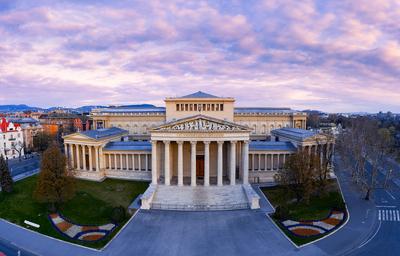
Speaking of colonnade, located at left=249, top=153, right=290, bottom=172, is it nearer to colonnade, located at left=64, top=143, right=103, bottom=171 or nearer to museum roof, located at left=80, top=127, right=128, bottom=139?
colonnade, located at left=64, top=143, right=103, bottom=171

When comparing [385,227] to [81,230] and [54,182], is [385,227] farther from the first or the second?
[54,182]

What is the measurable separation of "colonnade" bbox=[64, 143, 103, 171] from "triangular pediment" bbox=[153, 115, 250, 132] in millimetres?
18208

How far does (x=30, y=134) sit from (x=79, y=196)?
67723mm

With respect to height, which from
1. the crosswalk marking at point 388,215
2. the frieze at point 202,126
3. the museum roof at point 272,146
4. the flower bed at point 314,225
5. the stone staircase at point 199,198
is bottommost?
the crosswalk marking at point 388,215

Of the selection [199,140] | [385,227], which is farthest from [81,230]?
[385,227]

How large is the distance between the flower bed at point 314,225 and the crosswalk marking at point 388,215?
209 inches

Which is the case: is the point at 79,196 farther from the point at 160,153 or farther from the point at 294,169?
the point at 294,169

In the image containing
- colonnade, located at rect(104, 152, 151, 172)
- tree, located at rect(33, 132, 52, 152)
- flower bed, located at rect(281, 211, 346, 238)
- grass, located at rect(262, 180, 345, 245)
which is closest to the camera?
flower bed, located at rect(281, 211, 346, 238)

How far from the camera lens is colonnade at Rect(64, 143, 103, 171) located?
57.0 meters

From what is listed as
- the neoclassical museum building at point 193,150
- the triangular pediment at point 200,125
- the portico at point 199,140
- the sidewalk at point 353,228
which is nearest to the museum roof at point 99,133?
the neoclassical museum building at point 193,150

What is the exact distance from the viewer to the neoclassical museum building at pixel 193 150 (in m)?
45.4

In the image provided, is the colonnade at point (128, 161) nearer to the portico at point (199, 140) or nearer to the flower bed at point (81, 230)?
the portico at point (199, 140)

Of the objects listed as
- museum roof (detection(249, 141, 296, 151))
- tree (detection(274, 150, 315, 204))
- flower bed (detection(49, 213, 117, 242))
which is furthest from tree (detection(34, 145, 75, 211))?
museum roof (detection(249, 141, 296, 151))

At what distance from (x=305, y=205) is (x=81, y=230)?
105 ft
